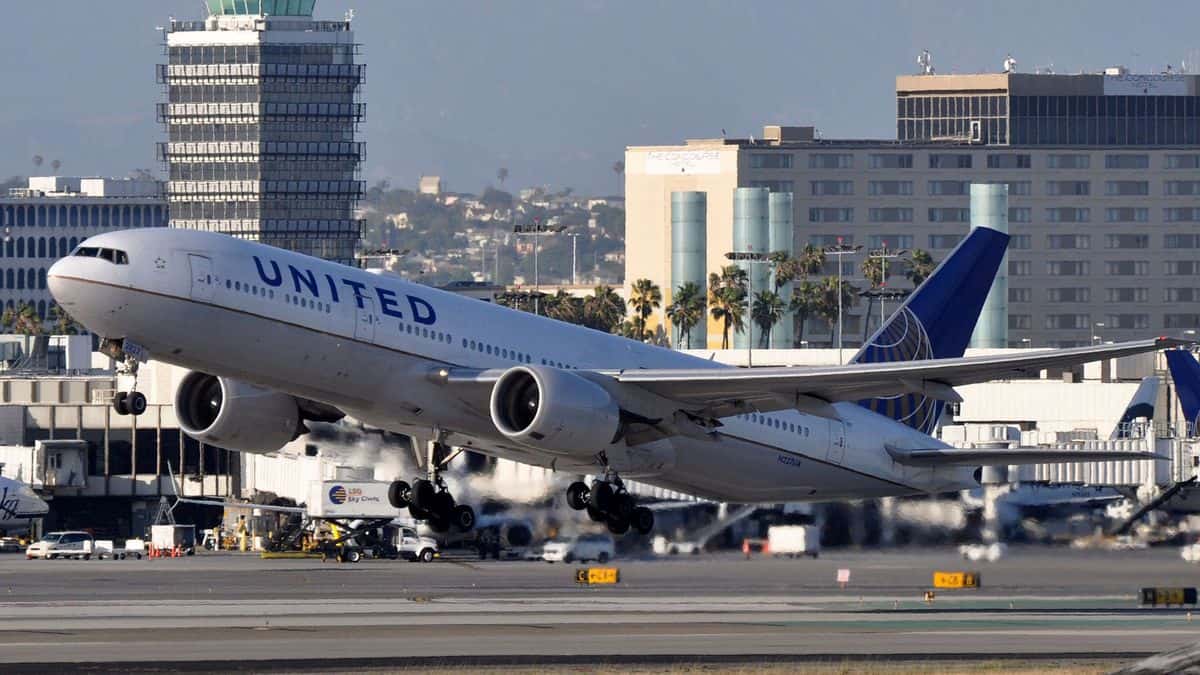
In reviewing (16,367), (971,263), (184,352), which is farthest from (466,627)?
(16,367)

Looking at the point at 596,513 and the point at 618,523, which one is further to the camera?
the point at 596,513

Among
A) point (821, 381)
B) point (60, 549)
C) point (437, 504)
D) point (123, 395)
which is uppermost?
point (821, 381)

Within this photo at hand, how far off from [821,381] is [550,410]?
6713mm

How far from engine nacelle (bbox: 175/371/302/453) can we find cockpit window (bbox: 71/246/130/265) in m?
6.98

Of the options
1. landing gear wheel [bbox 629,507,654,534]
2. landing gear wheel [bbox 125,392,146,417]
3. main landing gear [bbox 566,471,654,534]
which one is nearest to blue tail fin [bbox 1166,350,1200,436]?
landing gear wheel [bbox 629,507,654,534]

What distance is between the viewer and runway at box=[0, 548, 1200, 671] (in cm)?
5259

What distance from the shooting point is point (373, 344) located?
50.1 m

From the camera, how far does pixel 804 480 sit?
60094 mm

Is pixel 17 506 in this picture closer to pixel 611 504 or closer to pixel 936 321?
pixel 936 321

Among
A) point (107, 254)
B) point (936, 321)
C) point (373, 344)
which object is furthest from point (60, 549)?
point (107, 254)

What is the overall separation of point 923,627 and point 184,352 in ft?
76.6

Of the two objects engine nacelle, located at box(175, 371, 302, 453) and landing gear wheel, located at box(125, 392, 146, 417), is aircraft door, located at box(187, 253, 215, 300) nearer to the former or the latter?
landing gear wheel, located at box(125, 392, 146, 417)

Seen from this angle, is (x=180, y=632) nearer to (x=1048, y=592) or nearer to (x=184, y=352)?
(x=184, y=352)

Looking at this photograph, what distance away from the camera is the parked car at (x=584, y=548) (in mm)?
70375
